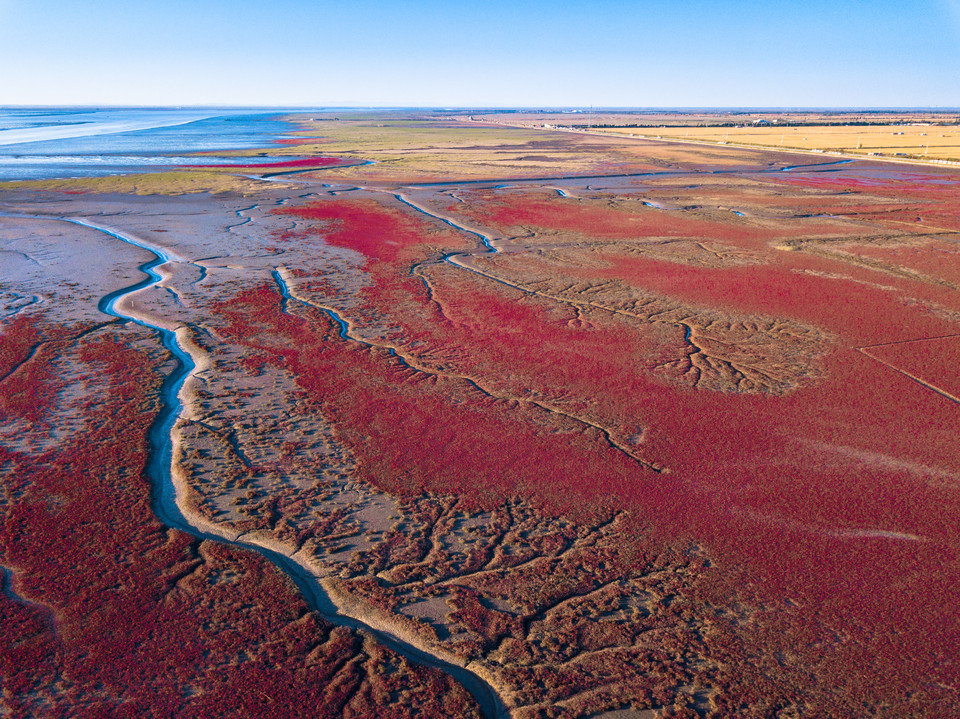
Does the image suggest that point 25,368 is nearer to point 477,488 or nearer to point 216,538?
point 216,538

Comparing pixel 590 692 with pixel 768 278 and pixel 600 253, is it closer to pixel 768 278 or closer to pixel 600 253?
pixel 768 278

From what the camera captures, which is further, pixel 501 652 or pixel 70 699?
pixel 501 652

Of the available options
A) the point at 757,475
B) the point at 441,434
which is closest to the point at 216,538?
the point at 441,434

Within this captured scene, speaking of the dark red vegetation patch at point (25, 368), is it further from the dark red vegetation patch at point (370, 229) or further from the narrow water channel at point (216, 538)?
the dark red vegetation patch at point (370, 229)

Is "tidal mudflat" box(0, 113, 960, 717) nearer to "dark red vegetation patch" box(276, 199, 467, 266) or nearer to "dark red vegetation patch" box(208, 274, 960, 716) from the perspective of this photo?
"dark red vegetation patch" box(208, 274, 960, 716)

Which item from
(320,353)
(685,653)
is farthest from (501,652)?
(320,353)

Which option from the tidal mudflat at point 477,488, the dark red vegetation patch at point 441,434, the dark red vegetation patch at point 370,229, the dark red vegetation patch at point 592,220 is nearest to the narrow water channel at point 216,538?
the tidal mudflat at point 477,488
